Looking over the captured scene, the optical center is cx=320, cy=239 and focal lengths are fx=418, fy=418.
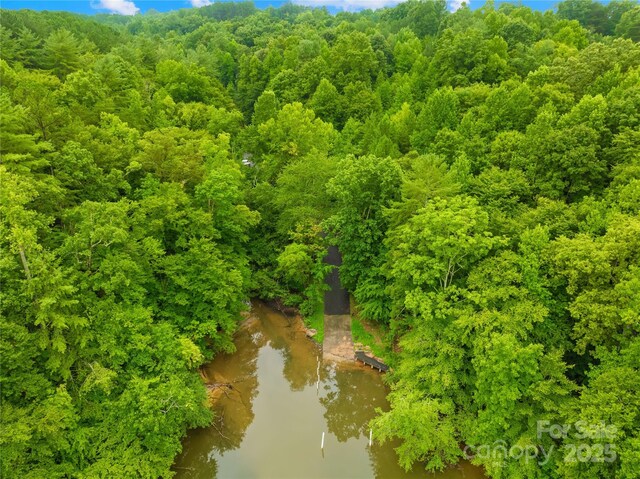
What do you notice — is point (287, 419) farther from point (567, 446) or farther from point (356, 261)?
point (567, 446)

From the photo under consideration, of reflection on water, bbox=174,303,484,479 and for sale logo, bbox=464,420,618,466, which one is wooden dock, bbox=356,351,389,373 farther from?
for sale logo, bbox=464,420,618,466

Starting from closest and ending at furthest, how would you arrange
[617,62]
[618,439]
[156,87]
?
[618,439], [617,62], [156,87]

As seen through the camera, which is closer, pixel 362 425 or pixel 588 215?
pixel 588 215

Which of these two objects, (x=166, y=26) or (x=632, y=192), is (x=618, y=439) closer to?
(x=632, y=192)

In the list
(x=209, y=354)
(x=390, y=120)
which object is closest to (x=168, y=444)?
(x=209, y=354)

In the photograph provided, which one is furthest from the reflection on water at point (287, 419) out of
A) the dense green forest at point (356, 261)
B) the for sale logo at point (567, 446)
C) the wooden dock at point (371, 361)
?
the for sale logo at point (567, 446)

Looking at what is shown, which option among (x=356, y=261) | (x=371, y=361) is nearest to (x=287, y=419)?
(x=371, y=361)

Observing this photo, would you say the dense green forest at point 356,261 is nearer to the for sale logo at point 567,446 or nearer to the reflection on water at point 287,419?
the for sale logo at point 567,446

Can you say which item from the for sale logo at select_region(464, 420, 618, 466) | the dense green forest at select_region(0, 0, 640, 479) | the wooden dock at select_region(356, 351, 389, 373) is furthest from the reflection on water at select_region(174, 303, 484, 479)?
the for sale logo at select_region(464, 420, 618, 466)
